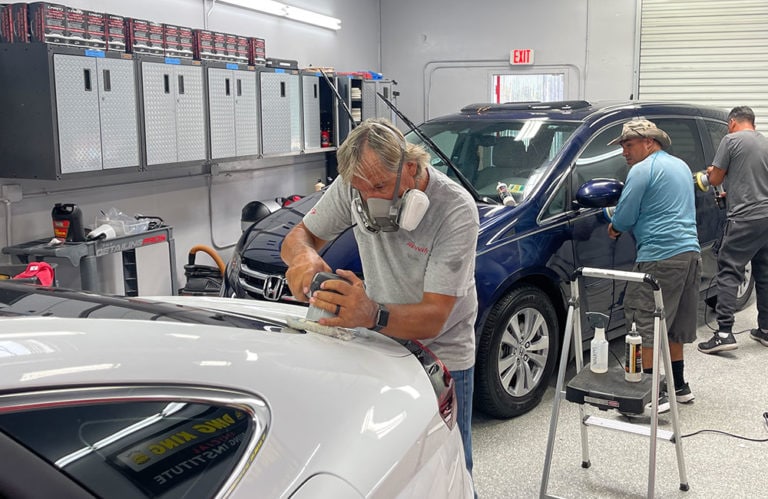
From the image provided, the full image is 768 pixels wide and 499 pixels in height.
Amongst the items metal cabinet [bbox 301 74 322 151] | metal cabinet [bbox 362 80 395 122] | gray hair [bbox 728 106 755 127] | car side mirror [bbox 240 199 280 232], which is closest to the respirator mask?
gray hair [bbox 728 106 755 127]

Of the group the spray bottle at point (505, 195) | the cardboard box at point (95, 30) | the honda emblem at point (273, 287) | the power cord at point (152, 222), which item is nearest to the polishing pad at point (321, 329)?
the honda emblem at point (273, 287)

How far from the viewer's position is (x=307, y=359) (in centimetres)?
170

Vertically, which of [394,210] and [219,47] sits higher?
[219,47]

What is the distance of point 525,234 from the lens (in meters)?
4.29

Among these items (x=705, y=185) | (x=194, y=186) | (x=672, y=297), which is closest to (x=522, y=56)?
(x=194, y=186)

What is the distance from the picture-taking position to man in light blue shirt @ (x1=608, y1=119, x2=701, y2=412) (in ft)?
14.0

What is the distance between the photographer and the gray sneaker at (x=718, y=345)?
5.68 meters

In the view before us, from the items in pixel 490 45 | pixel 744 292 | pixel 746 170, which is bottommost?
pixel 744 292

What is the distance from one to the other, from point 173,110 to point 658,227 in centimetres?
383

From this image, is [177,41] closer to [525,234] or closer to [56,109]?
[56,109]

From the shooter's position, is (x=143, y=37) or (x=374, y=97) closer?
(x=143, y=37)

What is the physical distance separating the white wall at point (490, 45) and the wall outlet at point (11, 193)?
22.1 ft

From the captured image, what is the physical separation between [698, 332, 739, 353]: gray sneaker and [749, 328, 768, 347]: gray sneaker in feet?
1.07

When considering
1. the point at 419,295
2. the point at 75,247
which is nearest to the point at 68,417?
the point at 419,295
